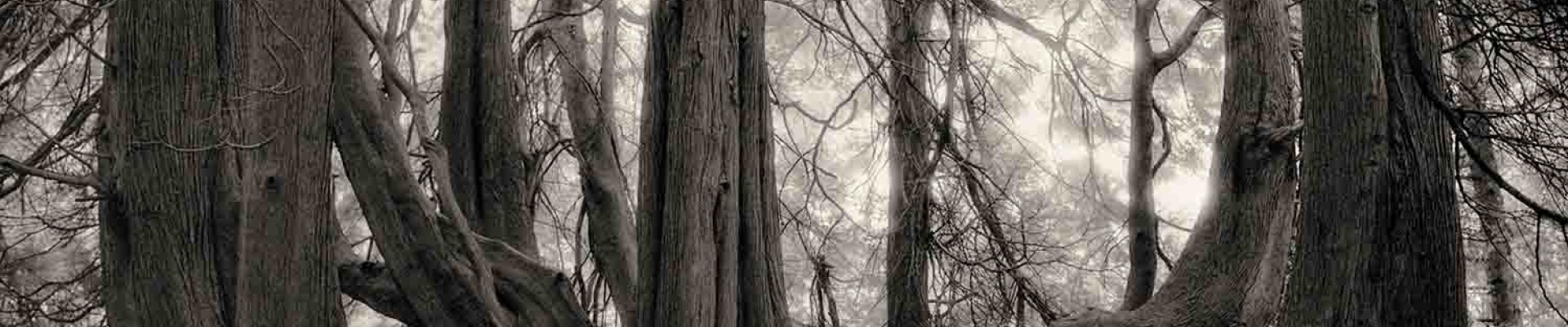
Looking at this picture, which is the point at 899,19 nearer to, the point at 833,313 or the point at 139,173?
the point at 833,313

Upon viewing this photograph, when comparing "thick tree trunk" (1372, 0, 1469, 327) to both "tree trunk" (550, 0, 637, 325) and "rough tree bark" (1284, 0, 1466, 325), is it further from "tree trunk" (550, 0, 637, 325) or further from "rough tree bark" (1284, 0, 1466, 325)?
"tree trunk" (550, 0, 637, 325)

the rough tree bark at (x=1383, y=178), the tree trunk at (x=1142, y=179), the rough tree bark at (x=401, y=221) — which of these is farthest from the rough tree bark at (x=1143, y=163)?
the rough tree bark at (x=401, y=221)

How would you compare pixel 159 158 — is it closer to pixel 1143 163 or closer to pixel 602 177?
pixel 602 177

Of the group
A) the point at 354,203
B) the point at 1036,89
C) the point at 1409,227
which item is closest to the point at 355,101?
the point at 1409,227

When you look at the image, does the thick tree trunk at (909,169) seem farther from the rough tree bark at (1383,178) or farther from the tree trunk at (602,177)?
the rough tree bark at (1383,178)

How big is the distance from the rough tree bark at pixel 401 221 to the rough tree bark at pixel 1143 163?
3.28 meters

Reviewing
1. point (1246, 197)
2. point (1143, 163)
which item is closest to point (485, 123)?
point (1143, 163)

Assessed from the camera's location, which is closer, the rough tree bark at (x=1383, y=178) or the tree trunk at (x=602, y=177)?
the rough tree bark at (x=1383, y=178)

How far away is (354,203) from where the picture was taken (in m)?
13.0

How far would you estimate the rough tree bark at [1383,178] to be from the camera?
4.08m

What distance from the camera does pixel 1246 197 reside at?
253 inches

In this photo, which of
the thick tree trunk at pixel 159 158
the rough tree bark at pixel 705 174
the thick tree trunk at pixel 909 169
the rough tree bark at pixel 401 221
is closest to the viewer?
the thick tree trunk at pixel 159 158

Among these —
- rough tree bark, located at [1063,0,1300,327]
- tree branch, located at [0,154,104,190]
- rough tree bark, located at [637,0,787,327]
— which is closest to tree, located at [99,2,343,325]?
tree branch, located at [0,154,104,190]

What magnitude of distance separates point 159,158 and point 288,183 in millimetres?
412
